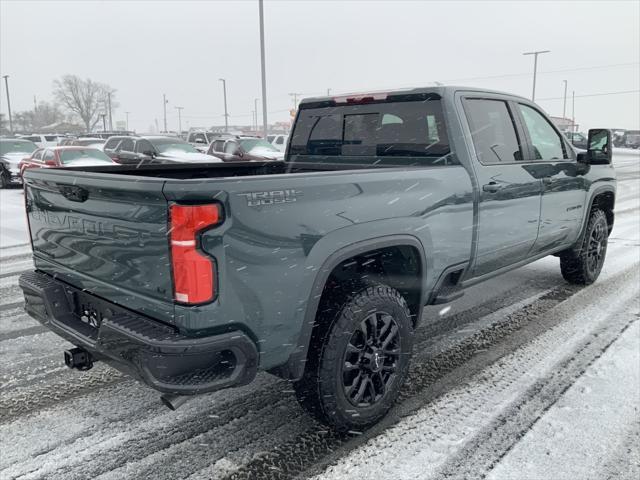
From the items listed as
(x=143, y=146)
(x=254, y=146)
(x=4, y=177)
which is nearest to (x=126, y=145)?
(x=143, y=146)

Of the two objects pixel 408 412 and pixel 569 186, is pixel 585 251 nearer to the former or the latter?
pixel 569 186

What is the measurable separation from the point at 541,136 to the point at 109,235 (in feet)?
12.3

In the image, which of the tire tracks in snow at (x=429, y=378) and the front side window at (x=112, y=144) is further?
the front side window at (x=112, y=144)

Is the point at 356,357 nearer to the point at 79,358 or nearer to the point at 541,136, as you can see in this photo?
the point at 79,358

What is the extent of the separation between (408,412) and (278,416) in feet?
2.55

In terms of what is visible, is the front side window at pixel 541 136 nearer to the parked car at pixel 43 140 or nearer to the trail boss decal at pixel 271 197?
the trail boss decal at pixel 271 197

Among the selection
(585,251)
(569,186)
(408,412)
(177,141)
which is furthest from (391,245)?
(177,141)

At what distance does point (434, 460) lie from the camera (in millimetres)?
2693

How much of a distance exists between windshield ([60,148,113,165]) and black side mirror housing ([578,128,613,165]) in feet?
43.8

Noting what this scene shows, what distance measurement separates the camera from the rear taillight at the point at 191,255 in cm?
218

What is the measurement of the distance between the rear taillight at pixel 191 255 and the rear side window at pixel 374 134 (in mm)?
2029

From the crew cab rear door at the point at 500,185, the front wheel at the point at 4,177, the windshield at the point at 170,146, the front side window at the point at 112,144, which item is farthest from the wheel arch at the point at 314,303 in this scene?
the front side window at the point at 112,144

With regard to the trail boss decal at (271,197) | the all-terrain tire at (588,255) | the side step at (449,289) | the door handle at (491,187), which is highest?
the trail boss decal at (271,197)

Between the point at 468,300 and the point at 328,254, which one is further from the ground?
the point at 328,254
